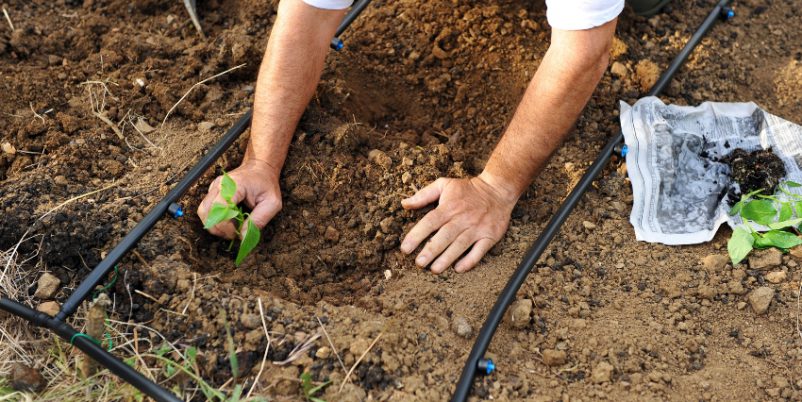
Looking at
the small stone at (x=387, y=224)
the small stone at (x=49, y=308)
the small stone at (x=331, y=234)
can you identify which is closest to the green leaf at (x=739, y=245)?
the small stone at (x=387, y=224)

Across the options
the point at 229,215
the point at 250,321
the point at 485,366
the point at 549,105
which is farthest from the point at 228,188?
the point at 549,105

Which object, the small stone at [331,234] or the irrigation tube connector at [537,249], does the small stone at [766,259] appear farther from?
the small stone at [331,234]

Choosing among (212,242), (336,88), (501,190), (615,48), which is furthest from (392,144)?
(615,48)

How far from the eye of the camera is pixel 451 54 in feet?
9.02

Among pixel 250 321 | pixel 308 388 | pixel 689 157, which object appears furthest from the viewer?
pixel 689 157

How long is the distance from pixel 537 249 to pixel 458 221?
233 millimetres

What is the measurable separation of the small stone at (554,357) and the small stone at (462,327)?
0.64 feet

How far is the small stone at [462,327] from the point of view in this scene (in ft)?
6.25

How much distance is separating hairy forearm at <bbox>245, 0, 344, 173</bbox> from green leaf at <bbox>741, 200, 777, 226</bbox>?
4.31 feet

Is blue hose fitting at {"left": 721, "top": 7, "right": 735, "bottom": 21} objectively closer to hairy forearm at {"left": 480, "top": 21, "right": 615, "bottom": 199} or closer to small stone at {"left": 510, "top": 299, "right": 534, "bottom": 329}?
hairy forearm at {"left": 480, "top": 21, "right": 615, "bottom": 199}

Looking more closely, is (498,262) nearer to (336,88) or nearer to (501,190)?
(501,190)

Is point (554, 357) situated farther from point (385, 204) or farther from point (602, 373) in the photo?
point (385, 204)

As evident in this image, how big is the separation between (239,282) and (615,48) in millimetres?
1647

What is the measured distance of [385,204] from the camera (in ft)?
7.27
